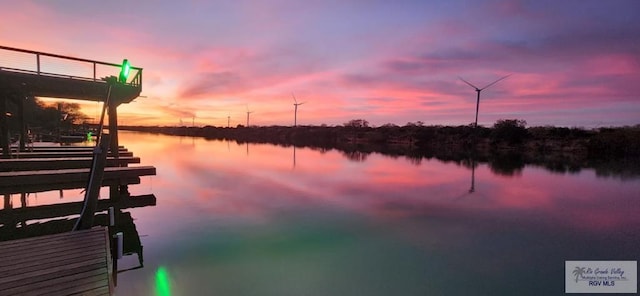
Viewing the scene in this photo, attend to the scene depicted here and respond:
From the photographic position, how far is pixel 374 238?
12.4 meters

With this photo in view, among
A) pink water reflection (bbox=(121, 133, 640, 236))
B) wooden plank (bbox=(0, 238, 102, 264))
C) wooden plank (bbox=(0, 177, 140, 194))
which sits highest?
wooden plank (bbox=(0, 177, 140, 194))

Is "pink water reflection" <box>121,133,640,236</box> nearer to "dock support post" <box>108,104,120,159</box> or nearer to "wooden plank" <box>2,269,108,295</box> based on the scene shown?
"dock support post" <box>108,104,120,159</box>

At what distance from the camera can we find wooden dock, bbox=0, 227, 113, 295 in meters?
5.36

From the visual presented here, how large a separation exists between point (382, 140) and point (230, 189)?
83022mm

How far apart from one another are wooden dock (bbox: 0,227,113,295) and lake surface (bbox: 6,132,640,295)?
6.45 ft

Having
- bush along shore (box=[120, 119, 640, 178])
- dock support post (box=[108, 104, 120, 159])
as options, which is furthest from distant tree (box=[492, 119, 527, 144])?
dock support post (box=[108, 104, 120, 159])

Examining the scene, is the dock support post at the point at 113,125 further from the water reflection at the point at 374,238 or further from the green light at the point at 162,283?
the green light at the point at 162,283

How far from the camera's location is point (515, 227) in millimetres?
14117

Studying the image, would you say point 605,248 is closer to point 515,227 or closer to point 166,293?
point 515,227

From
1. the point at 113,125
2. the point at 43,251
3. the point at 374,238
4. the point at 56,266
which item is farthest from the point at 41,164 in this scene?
the point at 374,238

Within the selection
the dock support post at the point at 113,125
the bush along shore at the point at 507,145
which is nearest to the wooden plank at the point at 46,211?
the dock support post at the point at 113,125

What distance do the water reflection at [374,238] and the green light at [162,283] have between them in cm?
3

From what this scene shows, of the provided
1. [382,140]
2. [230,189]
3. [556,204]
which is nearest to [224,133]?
[382,140]

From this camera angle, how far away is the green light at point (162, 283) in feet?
26.3
